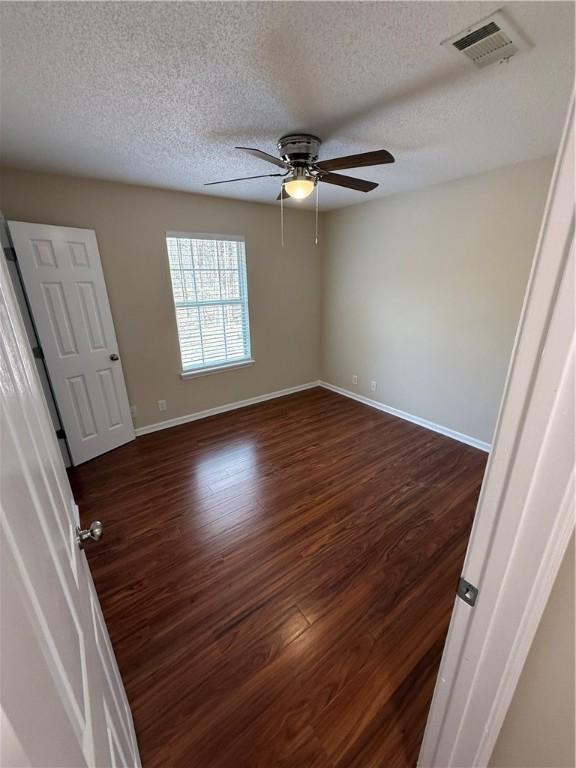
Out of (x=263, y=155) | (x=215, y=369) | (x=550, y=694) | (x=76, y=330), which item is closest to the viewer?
(x=550, y=694)

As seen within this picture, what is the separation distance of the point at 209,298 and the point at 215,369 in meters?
0.82

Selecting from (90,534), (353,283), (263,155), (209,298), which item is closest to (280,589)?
(90,534)

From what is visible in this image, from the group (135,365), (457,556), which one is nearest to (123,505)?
(135,365)

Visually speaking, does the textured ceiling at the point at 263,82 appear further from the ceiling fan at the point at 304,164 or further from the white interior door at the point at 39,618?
the white interior door at the point at 39,618

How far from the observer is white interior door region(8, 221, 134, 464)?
248cm

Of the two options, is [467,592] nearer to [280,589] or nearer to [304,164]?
[280,589]

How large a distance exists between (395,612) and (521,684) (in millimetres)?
994

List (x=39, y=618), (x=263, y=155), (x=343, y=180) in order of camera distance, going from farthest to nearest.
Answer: (x=343, y=180), (x=263, y=155), (x=39, y=618)

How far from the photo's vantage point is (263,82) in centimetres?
140

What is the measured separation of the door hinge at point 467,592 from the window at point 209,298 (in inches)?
131

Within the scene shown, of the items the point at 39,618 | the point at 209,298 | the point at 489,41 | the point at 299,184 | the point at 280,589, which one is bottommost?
the point at 280,589

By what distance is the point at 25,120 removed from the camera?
1.68 meters

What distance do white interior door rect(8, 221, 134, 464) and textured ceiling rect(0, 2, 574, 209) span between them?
1.97 feet

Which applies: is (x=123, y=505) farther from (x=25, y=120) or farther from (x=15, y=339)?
(x=25, y=120)
